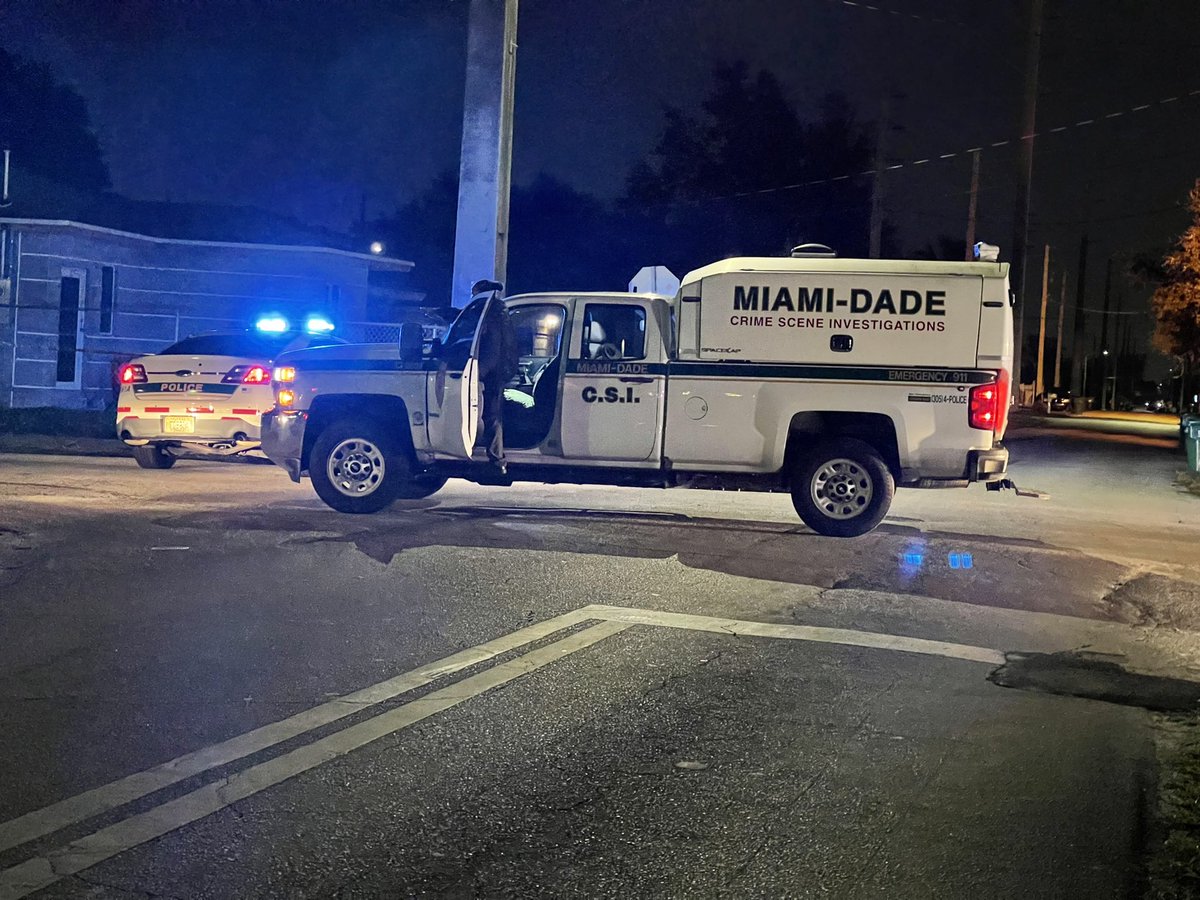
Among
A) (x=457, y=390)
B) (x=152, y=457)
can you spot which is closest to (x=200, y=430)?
(x=152, y=457)

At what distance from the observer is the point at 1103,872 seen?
405cm

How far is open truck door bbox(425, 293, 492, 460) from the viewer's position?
34.7 ft

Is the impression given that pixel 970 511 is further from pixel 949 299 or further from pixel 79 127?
pixel 79 127

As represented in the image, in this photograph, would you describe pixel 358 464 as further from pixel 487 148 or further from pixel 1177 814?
pixel 1177 814

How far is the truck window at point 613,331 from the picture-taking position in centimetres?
1089

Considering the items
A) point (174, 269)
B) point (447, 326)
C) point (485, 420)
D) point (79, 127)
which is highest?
point (79, 127)

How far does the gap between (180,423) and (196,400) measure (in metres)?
0.33

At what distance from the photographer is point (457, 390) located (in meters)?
10.7

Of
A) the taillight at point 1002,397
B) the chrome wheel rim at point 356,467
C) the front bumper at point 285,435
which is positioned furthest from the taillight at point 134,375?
the taillight at point 1002,397

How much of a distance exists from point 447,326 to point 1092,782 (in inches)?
309

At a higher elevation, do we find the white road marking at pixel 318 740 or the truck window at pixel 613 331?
the truck window at pixel 613 331

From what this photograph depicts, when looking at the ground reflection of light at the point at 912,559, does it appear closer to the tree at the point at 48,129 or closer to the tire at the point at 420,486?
the tire at the point at 420,486

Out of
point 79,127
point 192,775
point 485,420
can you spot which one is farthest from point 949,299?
point 79,127

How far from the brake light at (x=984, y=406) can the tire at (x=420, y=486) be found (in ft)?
15.7
